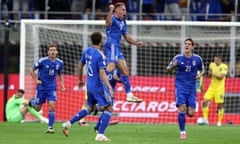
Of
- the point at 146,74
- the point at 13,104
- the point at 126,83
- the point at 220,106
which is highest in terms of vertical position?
the point at 126,83

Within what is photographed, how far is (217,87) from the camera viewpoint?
27.4m

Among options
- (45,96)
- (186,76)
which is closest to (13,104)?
(45,96)

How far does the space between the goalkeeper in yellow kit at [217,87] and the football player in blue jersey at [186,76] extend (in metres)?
7.25

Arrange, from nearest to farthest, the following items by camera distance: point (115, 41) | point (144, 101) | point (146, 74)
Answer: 1. point (115, 41)
2. point (144, 101)
3. point (146, 74)

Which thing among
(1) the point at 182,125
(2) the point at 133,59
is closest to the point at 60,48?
(2) the point at 133,59

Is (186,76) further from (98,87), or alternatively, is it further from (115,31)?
A: (98,87)

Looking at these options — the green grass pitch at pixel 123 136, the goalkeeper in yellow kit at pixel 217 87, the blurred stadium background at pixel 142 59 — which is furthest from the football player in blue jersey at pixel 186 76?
the blurred stadium background at pixel 142 59

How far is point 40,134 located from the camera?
1942 cm

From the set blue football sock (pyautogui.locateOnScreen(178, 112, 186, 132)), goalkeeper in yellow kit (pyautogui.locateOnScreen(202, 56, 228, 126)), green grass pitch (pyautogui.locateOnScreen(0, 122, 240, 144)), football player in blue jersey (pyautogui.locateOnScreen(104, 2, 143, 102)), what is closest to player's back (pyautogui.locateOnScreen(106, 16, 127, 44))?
football player in blue jersey (pyautogui.locateOnScreen(104, 2, 143, 102))

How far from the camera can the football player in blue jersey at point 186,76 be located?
63.7ft

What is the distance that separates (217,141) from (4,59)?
39.9 feet

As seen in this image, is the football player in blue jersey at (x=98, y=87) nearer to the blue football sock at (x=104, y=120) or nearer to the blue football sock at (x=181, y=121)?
the blue football sock at (x=104, y=120)

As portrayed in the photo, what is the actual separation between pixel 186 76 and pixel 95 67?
3467 millimetres

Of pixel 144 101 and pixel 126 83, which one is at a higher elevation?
pixel 126 83
